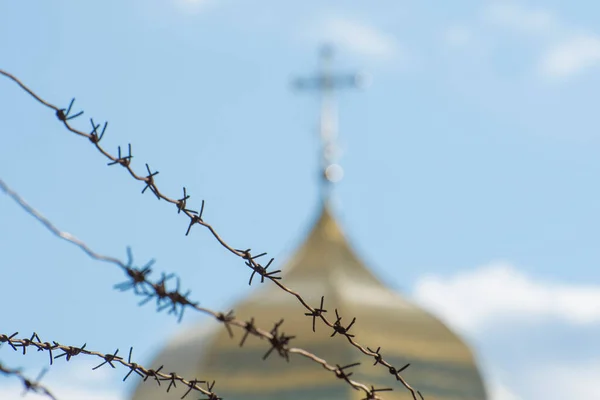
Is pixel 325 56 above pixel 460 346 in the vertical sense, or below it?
above

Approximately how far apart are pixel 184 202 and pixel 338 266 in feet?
75.2

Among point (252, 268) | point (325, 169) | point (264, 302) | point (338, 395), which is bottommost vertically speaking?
point (252, 268)

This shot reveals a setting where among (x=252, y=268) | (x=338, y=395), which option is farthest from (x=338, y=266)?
(x=252, y=268)

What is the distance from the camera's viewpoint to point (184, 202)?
4.07 m

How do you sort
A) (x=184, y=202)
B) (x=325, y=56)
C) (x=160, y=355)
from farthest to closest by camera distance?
(x=325, y=56), (x=160, y=355), (x=184, y=202)

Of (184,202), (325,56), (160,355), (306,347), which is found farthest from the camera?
(325,56)

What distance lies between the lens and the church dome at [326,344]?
2414 centimetres

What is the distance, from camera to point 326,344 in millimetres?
24391

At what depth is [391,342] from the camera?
82.9 ft

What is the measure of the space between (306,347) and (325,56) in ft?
19.6

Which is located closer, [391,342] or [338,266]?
[391,342]

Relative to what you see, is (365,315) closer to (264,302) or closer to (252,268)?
(264,302)

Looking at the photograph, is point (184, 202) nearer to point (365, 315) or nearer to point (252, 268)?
point (252, 268)

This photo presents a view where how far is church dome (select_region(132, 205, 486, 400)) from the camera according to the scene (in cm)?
2414
